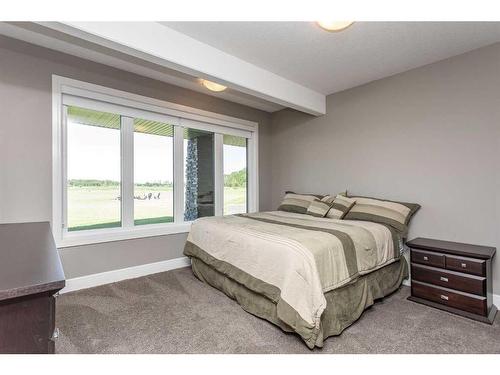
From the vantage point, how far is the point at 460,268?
2295mm

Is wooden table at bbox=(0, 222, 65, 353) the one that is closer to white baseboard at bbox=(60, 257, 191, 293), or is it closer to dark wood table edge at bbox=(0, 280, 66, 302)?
dark wood table edge at bbox=(0, 280, 66, 302)

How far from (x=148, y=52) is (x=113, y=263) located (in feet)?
7.71

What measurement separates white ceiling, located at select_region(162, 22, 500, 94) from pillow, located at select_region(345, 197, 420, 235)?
5.06 ft

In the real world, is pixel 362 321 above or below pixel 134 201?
below

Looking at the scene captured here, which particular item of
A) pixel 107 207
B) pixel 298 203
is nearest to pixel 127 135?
pixel 107 207

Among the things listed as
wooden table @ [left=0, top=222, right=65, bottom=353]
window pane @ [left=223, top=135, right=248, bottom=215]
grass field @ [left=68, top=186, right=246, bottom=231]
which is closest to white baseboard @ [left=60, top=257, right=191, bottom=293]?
grass field @ [left=68, top=186, right=246, bottom=231]

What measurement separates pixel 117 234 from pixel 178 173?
1.11 meters

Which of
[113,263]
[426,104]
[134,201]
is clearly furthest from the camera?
[134,201]

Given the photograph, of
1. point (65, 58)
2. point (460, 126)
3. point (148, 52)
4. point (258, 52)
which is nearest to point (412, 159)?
point (460, 126)

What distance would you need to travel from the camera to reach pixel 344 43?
8.13ft

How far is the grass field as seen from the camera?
9.77ft

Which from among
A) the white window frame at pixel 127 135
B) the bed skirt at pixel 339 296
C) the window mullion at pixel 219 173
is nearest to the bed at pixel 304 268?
the bed skirt at pixel 339 296

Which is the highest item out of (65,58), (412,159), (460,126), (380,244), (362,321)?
(65,58)
